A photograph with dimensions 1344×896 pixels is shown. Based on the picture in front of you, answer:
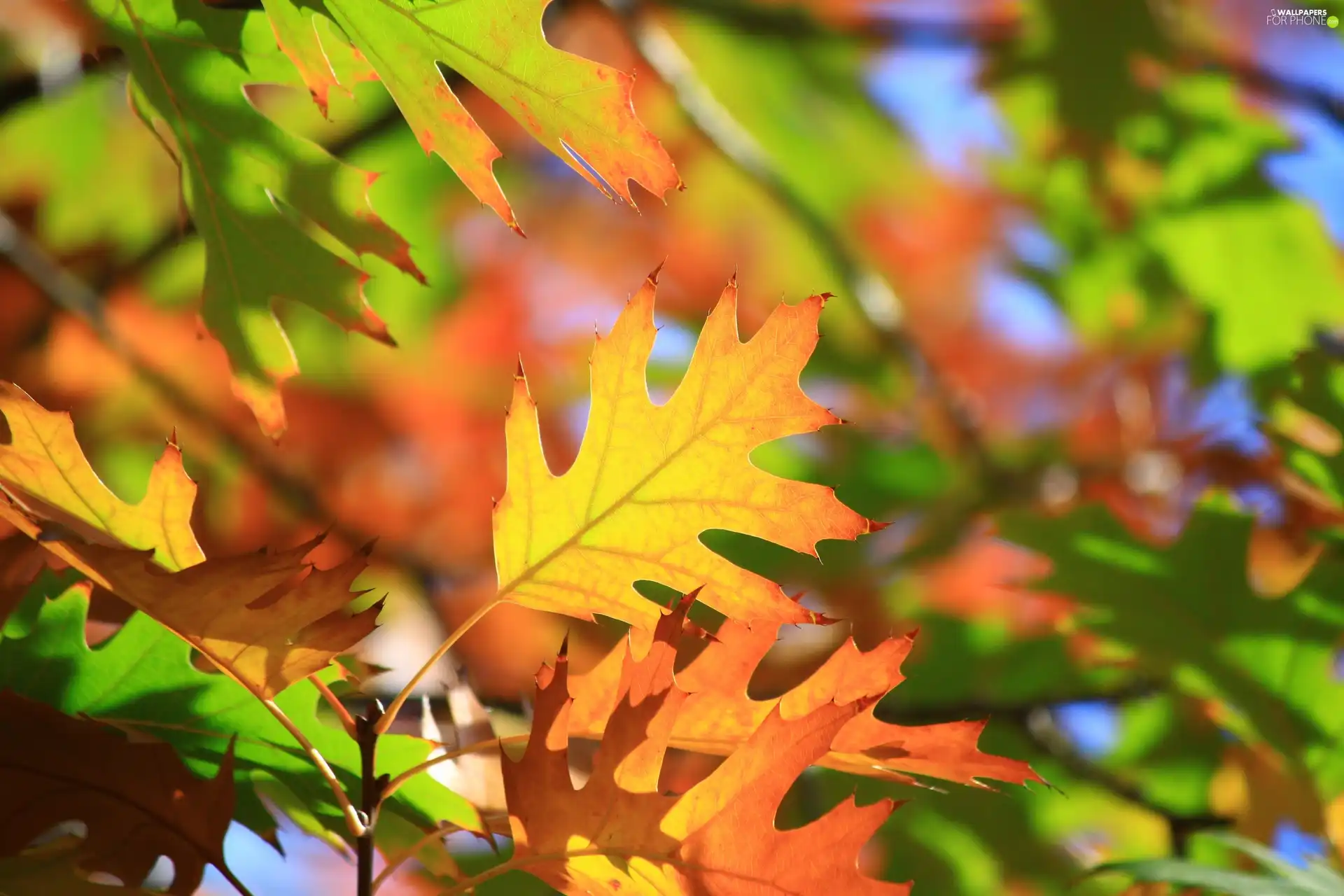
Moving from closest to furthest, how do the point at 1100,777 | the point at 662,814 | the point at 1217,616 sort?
the point at 662,814
the point at 1217,616
the point at 1100,777

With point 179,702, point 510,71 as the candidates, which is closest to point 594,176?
point 510,71

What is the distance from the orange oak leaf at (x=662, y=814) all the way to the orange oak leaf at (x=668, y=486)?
61 mm

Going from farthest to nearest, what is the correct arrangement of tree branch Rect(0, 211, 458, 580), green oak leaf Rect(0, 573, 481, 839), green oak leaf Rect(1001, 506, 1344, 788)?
tree branch Rect(0, 211, 458, 580) < green oak leaf Rect(1001, 506, 1344, 788) < green oak leaf Rect(0, 573, 481, 839)

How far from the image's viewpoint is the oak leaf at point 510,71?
1.73 feet

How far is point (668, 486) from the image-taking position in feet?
1.81

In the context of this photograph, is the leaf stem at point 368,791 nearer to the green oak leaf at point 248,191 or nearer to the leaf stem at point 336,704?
the leaf stem at point 336,704

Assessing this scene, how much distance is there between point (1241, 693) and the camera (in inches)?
39.1

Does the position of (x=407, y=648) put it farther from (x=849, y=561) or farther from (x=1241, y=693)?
(x=1241, y=693)

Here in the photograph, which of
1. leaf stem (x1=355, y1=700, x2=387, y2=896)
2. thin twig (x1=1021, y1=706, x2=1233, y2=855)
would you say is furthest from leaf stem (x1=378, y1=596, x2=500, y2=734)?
thin twig (x1=1021, y1=706, x2=1233, y2=855)

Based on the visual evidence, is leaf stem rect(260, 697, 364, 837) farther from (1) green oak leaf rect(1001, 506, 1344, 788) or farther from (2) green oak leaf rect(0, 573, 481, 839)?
(1) green oak leaf rect(1001, 506, 1344, 788)

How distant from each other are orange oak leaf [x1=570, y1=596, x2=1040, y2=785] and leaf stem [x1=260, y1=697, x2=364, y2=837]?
0.12 m

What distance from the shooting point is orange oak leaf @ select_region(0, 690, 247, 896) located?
530 mm

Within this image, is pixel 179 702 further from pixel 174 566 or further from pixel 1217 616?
pixel 1217 616

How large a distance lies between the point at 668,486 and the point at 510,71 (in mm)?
214
